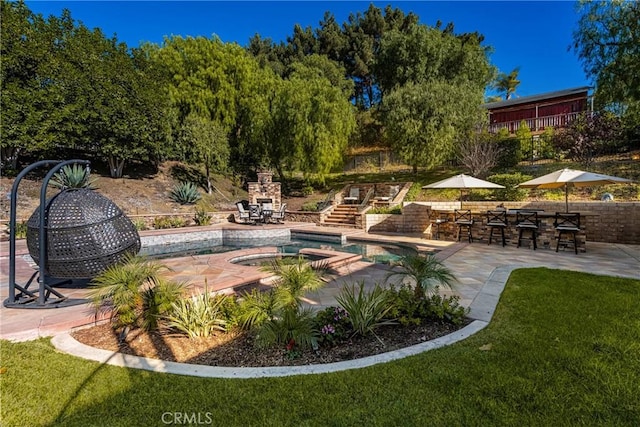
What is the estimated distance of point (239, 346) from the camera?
3.36 m

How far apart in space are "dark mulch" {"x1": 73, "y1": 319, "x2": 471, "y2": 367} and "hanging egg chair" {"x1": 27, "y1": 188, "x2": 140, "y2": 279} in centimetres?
114

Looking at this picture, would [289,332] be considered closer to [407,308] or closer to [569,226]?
[407,308]

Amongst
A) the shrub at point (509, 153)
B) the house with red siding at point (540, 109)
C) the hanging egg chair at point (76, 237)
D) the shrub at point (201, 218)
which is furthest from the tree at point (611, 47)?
the shrub at point (201, 218)

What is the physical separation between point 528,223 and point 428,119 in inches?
339

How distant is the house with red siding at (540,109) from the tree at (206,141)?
17.5 meters

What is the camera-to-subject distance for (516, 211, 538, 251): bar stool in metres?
9.00

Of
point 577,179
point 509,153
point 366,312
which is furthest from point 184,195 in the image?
point 509,153

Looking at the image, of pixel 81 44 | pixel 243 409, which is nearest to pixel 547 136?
pixel 243 409

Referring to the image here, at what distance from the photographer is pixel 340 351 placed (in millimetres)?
3197

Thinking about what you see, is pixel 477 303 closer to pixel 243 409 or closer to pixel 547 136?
pixel 243 409

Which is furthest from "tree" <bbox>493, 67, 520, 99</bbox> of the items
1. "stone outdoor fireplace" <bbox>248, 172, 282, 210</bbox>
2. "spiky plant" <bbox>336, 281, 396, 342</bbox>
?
"spiky plant" <bbox>336, 281, 396, 342</bbox>

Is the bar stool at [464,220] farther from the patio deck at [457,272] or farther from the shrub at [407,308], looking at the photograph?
the shrub at [407,308]

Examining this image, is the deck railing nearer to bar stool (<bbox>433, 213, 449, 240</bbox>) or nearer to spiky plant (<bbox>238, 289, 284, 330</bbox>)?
bar stool (<bbox>433, 213, 449, 240</bbox>)

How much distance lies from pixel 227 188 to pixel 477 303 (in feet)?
57.9
